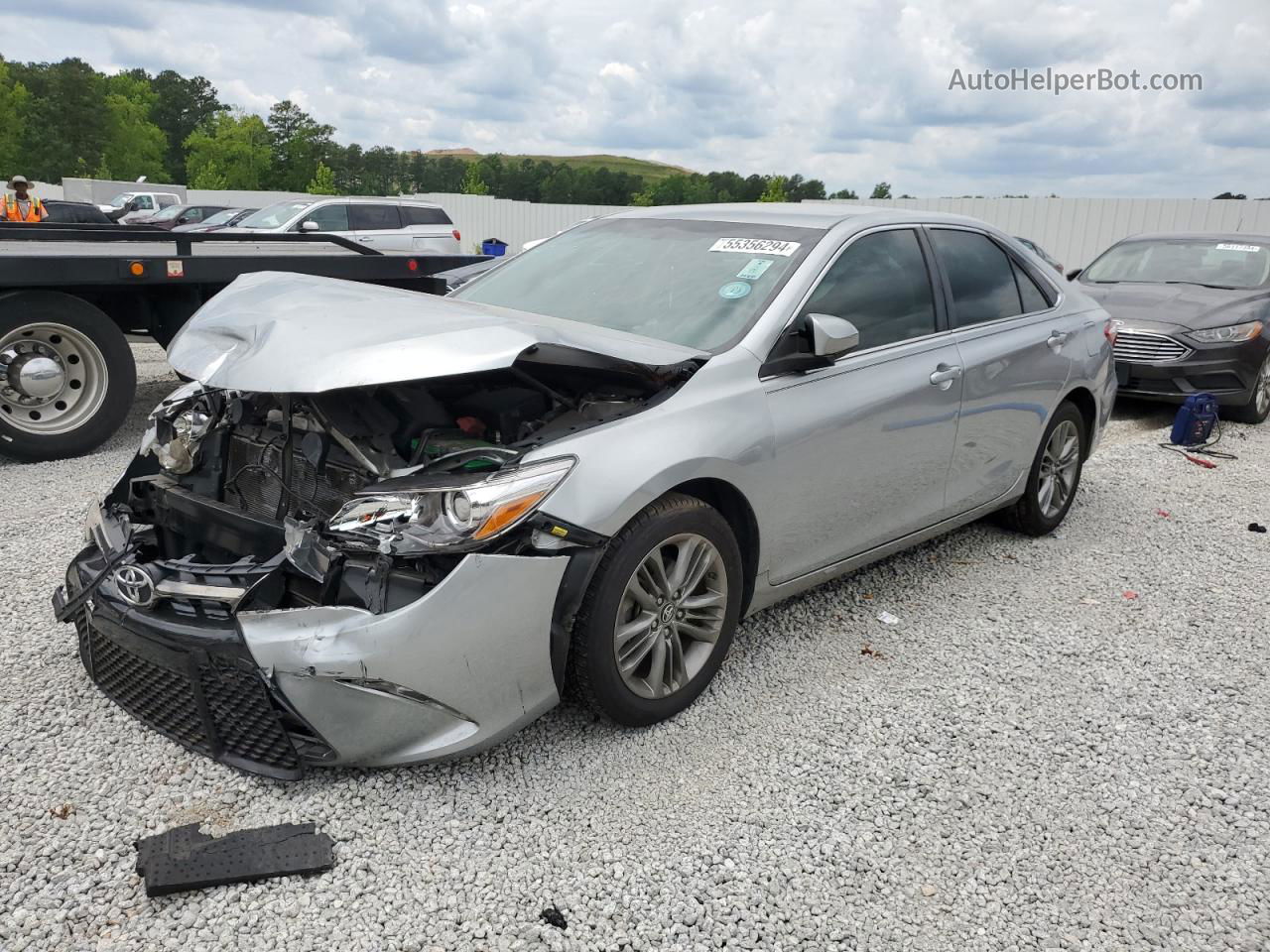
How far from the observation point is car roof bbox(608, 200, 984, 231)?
4.26m

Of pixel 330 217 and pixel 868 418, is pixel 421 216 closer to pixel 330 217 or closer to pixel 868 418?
pixel 330 217

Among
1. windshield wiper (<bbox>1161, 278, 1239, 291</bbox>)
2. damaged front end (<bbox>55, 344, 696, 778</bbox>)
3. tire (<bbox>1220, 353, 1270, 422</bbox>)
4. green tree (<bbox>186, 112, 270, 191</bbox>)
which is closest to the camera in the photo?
damaged front end (<bbox>55, 344, 696, 778</bbox>)

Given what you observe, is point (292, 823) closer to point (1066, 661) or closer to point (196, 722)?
point (196, 722)

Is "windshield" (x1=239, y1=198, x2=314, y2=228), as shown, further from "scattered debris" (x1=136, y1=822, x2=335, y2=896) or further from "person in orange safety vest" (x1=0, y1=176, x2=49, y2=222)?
"scattered debris" (x1=136, y1=822, x2=335, y2=896)

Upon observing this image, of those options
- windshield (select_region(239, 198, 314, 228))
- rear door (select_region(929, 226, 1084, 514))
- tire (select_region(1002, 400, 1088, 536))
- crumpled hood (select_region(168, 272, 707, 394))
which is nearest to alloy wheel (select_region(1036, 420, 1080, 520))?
tire (select_region(1002, 400, 1088, 536))

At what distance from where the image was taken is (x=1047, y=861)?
112 inches

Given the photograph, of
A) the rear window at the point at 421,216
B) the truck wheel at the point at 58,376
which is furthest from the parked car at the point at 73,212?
the truck wheel at the point at 58,376

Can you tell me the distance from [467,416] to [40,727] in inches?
66.2

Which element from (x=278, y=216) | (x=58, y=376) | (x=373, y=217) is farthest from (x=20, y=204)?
(x=58, y=376)

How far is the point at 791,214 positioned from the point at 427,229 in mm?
16116

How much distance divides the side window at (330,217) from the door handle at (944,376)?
1562 centimetres

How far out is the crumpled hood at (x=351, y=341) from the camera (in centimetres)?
291

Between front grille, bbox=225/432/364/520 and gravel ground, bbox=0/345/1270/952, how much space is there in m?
0.80

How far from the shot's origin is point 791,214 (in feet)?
14.4
